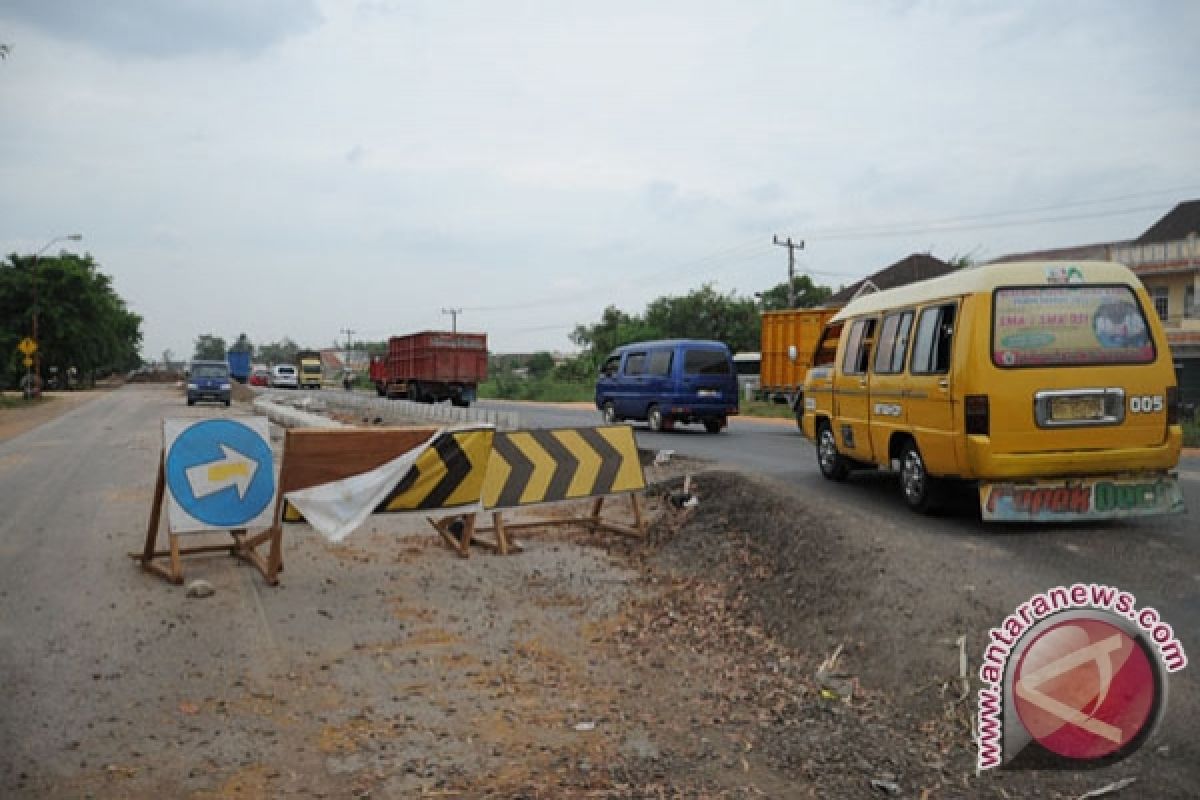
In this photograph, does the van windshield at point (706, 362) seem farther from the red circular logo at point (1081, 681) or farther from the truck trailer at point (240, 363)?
the truck trailer at point (240, 363)

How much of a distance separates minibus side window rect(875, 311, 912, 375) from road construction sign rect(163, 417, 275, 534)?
5.93 m

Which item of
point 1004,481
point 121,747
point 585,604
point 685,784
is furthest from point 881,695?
point 121,747

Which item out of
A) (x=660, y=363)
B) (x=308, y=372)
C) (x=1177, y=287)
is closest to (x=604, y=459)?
(x=660, y=363)

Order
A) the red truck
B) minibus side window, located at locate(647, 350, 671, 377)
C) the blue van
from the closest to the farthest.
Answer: the blue van < minibus side window, located at locate(647, 350, 671, 377) < the red truck

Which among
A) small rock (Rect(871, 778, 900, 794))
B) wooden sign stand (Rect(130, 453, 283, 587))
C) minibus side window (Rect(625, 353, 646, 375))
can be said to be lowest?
small rock (Rect(871, 778, 900, 794))

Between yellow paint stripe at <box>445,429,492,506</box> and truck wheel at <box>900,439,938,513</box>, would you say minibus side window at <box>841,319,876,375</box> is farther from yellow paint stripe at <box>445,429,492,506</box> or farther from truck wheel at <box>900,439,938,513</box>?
yellow paint stripe at <box>445,429,492,506</box>

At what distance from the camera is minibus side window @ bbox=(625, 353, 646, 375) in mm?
21812

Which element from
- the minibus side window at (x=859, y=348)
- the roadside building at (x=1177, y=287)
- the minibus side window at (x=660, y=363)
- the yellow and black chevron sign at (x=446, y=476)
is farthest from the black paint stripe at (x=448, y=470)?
the roadside building at (x=1177, y=287)

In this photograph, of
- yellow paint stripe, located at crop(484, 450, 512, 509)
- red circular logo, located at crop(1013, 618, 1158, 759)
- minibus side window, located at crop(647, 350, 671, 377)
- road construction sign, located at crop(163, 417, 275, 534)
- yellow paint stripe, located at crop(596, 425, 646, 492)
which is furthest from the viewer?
minibus side window, located at crop(647, 350, 671, 377)

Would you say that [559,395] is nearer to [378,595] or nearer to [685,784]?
[378,595]

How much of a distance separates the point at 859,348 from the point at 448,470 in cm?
481

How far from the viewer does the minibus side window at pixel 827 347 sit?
474 inches

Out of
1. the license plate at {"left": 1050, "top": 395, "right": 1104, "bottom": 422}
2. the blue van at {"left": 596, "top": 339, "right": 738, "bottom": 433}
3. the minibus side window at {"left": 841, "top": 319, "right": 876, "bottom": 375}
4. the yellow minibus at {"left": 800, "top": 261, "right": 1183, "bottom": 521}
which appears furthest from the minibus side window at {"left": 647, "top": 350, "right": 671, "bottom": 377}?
the license plate at {"left": 1050, "top": 395, "right": 1104, "bottom": 422}

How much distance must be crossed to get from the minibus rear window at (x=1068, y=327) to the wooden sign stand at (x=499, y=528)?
3.82m
